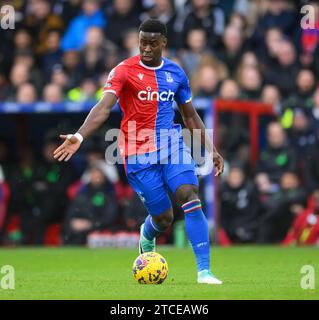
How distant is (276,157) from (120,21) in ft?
15.0

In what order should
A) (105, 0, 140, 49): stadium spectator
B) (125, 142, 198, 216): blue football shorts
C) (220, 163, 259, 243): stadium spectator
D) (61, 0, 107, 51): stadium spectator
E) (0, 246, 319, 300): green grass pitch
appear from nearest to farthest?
1. (0, 246, 319, 300): green grass pitch
2. (125, 142, 198, 216): blue football shorts
3. (220, 163, 259, 243): stadium spectator
4. (105, 0, 140, 49): stadium spectator
5. (61, 0, 107, 51): stadium spectator

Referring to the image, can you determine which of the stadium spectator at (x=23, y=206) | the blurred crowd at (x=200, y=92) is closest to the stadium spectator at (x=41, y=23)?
the blurred crowd at (x=200, y=92)

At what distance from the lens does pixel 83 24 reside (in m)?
21.2

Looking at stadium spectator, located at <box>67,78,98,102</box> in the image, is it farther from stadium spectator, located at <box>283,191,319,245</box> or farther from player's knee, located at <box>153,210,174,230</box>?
player's knee, located at <box>153,210,174,230</box>

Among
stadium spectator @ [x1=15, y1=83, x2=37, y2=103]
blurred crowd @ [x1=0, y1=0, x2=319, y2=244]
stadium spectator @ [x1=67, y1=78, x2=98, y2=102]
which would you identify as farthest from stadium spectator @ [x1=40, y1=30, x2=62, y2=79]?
stadium spectator @ [x1=67, y1=78, x2=98, y2=102]

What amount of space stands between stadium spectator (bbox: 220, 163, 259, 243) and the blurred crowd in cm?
2

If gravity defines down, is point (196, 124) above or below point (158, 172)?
above

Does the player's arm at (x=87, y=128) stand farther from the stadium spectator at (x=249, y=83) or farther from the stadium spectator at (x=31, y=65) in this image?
the stadium spectator at (x=31, y=65)

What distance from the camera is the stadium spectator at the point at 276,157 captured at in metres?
18.4

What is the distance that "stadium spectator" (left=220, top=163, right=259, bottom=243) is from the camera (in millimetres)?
18281

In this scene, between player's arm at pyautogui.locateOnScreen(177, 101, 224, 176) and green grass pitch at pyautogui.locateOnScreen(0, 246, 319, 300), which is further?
player's arm at pyautogui.locateOnScreen(177, 101, 224, 176)

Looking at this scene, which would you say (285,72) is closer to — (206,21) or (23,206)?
(206,21)

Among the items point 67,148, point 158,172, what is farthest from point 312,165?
point 67,148

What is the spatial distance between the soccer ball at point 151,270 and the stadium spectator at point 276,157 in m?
8.04
